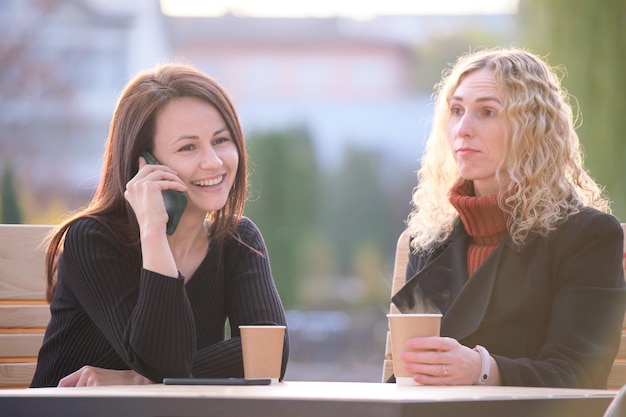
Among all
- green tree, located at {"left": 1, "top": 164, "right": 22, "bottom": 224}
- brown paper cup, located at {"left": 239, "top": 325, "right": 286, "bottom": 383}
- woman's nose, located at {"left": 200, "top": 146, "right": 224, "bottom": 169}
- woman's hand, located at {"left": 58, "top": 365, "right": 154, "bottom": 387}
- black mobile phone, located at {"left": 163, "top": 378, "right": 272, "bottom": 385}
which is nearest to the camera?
black mobile phone, located at {"left": 163, "top": 378, "right": 272, "bottom": 385}

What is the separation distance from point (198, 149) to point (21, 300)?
86 cm

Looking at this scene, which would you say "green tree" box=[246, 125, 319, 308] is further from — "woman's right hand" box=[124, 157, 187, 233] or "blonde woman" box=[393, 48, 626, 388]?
"woman's right hand" box=[124, 157, 187, 233]

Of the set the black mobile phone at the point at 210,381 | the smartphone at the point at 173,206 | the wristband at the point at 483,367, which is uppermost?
the smartphone at the point at 173,206

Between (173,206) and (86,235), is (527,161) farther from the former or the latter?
(86,235)

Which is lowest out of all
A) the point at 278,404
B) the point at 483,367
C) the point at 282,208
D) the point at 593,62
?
the point at 282,208

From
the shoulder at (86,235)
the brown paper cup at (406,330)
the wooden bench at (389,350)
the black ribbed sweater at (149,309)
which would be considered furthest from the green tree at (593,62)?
the brown paper cup at (406,330)

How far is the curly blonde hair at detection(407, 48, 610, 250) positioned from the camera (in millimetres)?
2840

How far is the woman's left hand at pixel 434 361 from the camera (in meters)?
2.15

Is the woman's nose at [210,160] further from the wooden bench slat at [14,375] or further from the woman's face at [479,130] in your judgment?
the wooden bench slat at [14,375]

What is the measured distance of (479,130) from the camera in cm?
293

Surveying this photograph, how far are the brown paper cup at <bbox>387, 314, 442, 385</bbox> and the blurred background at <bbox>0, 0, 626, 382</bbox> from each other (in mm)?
10828

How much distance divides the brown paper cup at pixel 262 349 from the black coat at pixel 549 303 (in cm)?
55

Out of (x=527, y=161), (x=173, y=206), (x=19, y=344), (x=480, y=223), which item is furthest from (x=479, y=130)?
(x=19, y=344)

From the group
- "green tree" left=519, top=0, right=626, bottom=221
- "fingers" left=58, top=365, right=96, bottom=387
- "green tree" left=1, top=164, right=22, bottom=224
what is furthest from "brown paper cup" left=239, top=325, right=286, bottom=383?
"green tree" left=1, top=164, right=22, bottom=224
